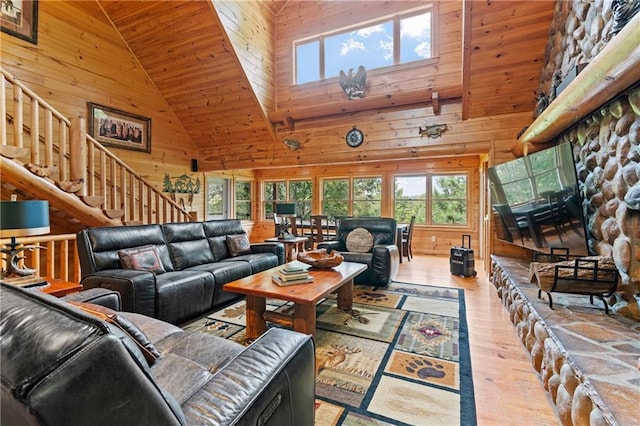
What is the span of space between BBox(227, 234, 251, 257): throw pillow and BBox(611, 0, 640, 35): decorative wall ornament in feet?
13.2

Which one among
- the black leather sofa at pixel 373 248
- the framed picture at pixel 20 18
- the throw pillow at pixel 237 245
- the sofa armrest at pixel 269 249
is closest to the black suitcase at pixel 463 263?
the black leather sofa at pixel 373 248

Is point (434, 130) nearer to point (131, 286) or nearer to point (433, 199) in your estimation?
point (433, 199)

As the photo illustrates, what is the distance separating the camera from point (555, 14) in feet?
9.82

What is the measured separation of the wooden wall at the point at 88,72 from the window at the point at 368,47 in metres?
2.98

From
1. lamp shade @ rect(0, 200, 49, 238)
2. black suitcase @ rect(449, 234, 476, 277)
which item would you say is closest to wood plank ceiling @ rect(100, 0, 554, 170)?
black suitcase @ rect(449, 234, 476, 277)

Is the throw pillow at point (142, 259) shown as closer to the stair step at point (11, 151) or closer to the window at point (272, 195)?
the stair step at point (11, 151)

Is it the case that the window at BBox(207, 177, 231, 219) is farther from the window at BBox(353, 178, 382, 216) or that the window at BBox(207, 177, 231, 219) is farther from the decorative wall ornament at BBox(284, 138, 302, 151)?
the window at BBox(353, 178, 382, 216)

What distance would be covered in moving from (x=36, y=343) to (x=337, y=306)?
2.81 meters

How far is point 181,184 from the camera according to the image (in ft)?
20.9

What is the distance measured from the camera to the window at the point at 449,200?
6.77 meters

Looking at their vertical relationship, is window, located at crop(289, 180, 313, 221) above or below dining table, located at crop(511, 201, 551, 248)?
above

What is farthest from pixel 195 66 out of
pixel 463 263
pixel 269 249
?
pixel 463 263

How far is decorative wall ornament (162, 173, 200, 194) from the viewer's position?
20.1ft

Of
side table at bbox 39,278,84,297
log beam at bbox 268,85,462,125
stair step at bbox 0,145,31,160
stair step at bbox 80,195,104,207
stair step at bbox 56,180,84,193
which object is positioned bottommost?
side table at bbox 39,278,84,297
